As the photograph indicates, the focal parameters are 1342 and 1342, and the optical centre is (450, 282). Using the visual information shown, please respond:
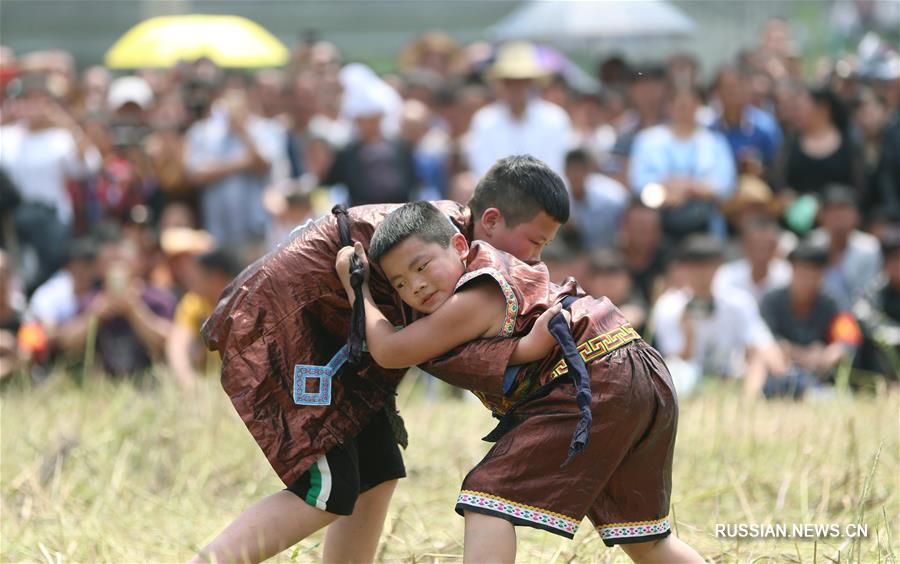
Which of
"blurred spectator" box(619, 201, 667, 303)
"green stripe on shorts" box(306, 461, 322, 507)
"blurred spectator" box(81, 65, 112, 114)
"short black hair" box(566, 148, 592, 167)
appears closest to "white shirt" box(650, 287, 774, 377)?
"blurred spectator" box(619, 201, 667, 303)

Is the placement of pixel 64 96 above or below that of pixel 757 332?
above

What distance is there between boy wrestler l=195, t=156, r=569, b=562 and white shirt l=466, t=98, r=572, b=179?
16.9 feet

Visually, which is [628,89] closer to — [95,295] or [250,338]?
[95,295]

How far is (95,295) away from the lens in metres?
7.82

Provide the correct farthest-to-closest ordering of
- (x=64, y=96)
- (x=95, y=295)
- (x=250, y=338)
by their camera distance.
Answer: (x=64, y=96)
(x=95, y=295)
(x=250, y=338)

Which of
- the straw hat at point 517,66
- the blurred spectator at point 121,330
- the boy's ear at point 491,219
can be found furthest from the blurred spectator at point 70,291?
the boy's ear at point 491,219

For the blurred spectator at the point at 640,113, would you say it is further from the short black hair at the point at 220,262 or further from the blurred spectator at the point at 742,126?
the short black hair at the point at 220,262

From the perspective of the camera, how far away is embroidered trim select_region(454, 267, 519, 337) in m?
3.14

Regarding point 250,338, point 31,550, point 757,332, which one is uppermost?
point 250,338

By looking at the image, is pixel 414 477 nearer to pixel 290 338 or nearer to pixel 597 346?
pixel 290 338

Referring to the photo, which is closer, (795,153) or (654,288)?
(654,288)

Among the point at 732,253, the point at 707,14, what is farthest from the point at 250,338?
the point at 707,14

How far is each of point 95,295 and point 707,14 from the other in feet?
26.3

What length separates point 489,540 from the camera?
3074 mm
